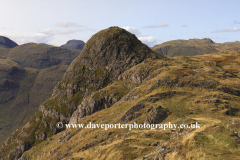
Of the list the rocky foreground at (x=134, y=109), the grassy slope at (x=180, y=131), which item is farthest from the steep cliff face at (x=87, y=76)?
the grassy slope at (x=180, y=131)

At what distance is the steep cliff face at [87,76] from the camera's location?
12875 cm

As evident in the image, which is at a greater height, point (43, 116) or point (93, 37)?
point (93, 37)

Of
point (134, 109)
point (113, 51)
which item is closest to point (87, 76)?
point (113, 51)

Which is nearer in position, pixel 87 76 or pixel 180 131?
pixel 180 131

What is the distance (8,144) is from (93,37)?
125 m

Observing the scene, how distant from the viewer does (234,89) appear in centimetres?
6284

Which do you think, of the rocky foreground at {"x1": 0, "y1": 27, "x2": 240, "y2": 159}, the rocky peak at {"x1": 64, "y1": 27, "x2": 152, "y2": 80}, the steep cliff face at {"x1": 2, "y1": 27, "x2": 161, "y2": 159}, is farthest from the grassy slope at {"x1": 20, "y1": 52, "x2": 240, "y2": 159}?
the steep cliff face at {"x1": 2, "y1": 27, "x2": 161, "y2": 159}

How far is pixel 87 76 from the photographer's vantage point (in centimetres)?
13712

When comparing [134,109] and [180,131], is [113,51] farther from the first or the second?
[180,131]

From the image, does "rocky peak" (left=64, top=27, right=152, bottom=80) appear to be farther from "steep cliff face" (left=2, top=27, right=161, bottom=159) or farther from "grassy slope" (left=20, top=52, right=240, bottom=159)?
"grassy slope" (left=20, top=52, right=240, bottom=159)

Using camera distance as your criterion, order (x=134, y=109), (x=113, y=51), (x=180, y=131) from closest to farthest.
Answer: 1. (x=180, y=131)
2. (x=134, y=109)
3. (x=113, y=51)

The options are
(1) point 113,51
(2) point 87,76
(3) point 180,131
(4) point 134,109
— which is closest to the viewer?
(3) point 180,131

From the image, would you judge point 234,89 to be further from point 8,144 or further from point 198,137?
point 8,144

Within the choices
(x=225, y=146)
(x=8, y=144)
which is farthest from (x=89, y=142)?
(x=8, y=144)
